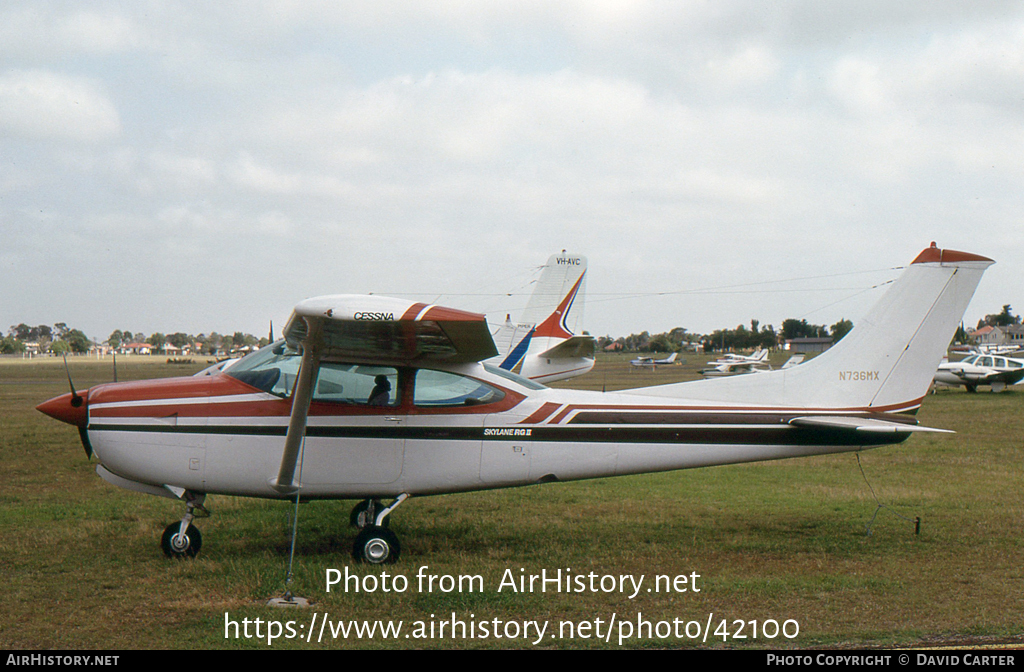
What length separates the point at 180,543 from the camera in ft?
22.3

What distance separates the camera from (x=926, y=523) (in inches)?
326

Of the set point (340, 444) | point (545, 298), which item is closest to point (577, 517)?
point (340, 444)

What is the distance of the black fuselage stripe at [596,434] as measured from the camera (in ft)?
22.0

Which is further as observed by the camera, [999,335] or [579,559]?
[999,335]

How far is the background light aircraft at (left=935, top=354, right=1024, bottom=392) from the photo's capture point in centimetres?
3133

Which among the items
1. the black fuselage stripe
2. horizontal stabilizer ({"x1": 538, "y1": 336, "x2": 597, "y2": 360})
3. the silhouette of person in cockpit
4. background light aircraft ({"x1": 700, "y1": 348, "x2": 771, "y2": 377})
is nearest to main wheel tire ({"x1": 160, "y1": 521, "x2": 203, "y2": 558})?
the black fuselage stripe

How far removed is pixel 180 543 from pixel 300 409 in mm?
1833

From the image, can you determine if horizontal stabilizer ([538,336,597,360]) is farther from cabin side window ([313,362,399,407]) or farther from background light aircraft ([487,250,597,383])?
cabin side window ([313,362,399,407])

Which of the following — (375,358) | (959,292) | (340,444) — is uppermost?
(959,292)

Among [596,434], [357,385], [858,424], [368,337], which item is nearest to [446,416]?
[357,385]

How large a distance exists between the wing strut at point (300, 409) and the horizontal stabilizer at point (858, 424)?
14.9ft

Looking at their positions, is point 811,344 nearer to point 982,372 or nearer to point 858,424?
point 982,372
